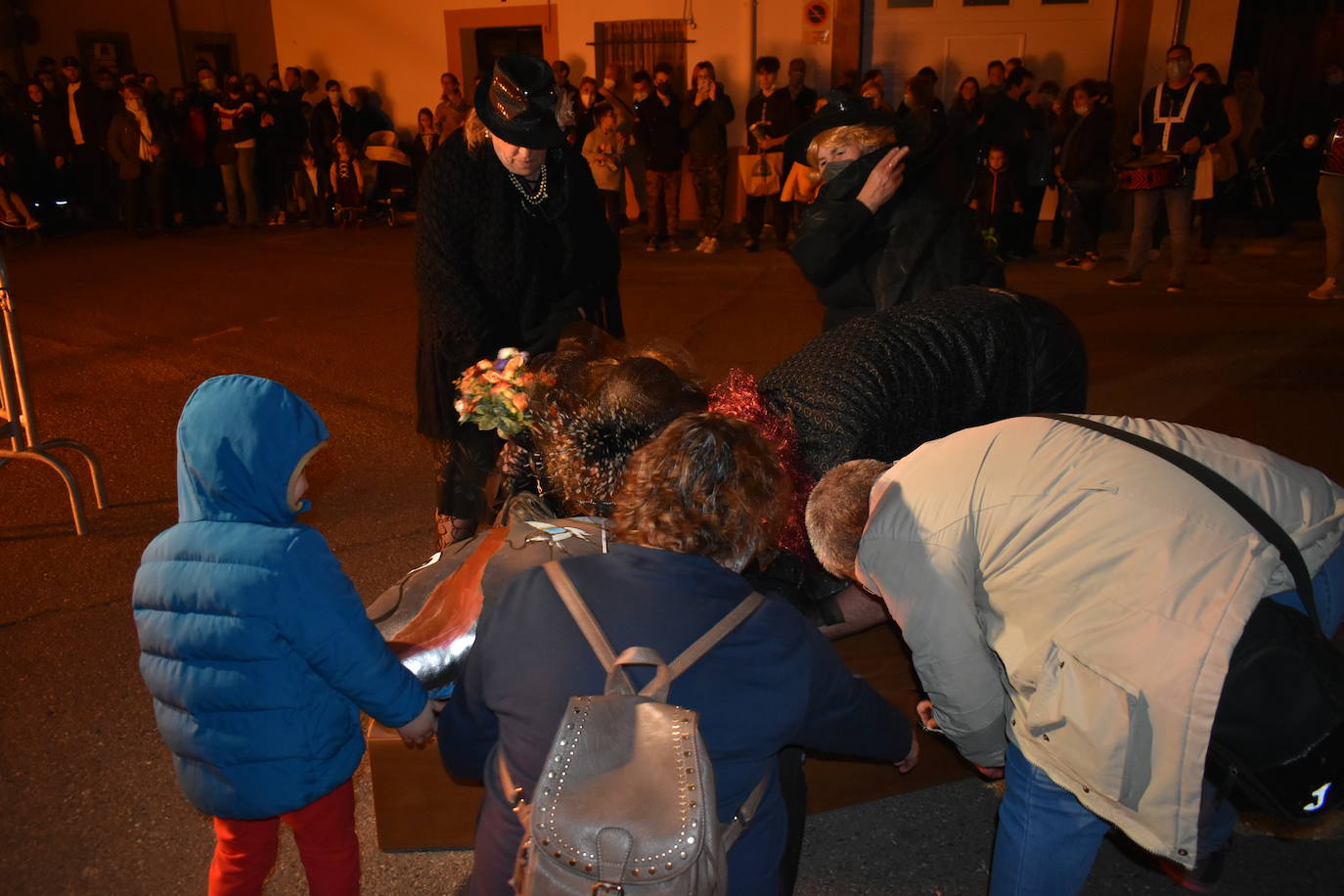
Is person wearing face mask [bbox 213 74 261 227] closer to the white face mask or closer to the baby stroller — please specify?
the baby stroller

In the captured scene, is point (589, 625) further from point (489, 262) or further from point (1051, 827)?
point (489, 262)

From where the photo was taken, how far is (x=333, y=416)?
634 centimetres

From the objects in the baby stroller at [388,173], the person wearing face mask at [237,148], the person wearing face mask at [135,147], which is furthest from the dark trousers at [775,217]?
the person wearing face mask at [135,147]

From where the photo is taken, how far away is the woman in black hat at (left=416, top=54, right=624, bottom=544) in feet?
11.3

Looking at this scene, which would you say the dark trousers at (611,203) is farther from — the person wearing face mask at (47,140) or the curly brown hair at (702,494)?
the curly brown hair at (702,494)

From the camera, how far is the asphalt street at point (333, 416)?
2.84 m

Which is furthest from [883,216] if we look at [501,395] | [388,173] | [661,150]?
[388,173]

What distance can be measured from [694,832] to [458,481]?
2554 mm

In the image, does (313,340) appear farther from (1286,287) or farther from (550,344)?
(1286,287)

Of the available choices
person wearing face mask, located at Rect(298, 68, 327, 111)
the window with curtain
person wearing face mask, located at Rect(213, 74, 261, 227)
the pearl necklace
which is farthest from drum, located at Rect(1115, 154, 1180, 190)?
person wearing face mask, located at Rect(213, 74, 261, 227)

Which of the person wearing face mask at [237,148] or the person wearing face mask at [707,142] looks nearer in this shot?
the person wearing face mask at [707,142]

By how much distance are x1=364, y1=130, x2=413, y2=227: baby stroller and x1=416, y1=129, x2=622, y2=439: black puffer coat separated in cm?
1157

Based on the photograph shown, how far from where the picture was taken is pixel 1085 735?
180 cm

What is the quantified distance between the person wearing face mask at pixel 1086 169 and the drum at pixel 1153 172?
130 centimetres
